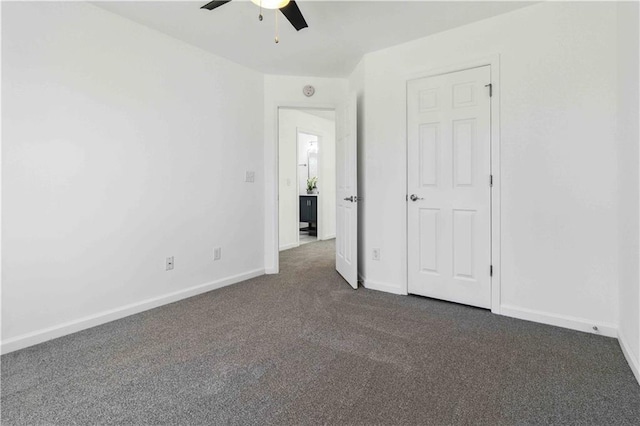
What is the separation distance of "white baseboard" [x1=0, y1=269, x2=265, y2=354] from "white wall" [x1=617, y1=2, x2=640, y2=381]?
126 inches

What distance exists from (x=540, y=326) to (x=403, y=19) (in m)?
2.58

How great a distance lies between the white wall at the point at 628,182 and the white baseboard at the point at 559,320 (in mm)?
86

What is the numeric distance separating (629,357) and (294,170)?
4.79 meters

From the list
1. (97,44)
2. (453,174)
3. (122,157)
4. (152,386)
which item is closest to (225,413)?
(152,386)

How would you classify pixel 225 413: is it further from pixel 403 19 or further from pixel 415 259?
pixel 403 19

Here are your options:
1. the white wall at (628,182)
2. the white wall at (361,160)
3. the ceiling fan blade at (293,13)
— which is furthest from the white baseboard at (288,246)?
the white wall at (628,182)

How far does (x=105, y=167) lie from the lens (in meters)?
2.41

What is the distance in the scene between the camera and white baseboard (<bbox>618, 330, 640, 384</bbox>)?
1618 millimetres

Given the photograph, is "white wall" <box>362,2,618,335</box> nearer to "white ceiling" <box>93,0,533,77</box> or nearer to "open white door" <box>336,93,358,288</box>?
"white ceiling" <box>93,0,533,77</box>

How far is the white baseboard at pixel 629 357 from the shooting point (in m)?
1.62

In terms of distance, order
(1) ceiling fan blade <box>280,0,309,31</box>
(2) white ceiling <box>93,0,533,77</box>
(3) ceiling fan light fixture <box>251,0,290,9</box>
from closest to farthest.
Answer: (3) ceiling fan light fixture <box>251,0,290,9</box> < (1) ceiling fan blade <box>280,0,309,31</box> < (2) white ceiling <box>93,0,533,77</box>

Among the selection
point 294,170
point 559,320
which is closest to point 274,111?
point 294,170

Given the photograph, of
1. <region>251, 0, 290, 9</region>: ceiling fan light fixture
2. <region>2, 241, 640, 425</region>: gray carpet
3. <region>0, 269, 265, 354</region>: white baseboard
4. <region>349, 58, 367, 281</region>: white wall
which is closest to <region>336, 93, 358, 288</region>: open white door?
<region>349, 58, 367, 281</region>: white wall

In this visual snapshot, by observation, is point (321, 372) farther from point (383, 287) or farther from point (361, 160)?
point (361, 160)
